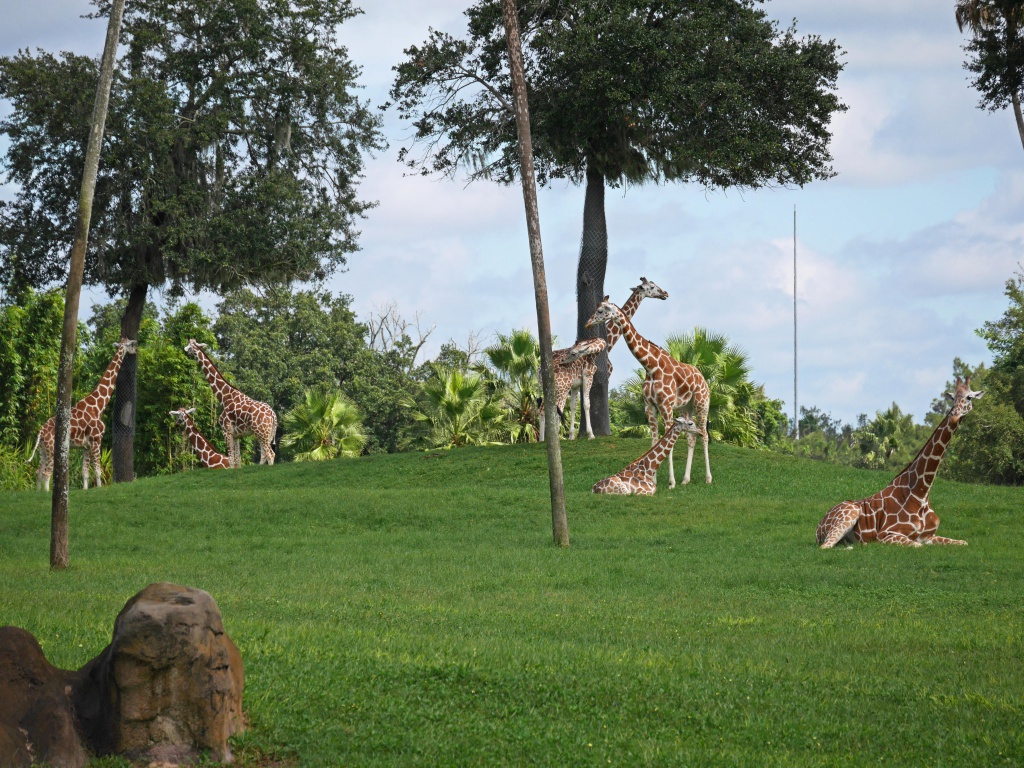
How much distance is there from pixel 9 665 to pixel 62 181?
28064mm

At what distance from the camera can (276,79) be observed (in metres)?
33.1

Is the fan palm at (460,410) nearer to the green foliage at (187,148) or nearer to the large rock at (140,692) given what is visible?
the green foliage at (187,148)

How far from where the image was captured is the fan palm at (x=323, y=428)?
37531 millimetres

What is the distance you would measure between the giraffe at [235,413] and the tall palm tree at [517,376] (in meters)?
6.64

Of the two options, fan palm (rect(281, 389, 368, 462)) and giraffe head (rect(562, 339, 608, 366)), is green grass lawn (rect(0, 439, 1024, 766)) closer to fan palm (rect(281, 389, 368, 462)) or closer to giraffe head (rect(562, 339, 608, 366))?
giraffe head (rect(562, 339, 608, 366))

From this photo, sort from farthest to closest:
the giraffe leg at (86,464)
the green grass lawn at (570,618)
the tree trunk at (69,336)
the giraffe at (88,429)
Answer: the giraffe leg at (86,464), the giraffe at (88,429), the tree trunk at (69,336), the green grass lawn at (570,618)

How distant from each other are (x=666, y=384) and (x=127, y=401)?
1641 centimetres

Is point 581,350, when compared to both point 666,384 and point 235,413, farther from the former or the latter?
point 235,413

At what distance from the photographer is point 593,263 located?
3288 centimetres

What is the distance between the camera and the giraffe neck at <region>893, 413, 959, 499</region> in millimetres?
17016

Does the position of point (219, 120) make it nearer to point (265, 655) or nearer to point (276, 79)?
point (276, 79)

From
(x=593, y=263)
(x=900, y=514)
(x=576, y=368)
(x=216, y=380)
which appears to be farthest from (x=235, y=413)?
(x=900, y=514)

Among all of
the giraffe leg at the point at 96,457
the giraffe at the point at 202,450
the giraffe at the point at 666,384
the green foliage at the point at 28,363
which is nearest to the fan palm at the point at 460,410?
the giraffe at the point at 202,450

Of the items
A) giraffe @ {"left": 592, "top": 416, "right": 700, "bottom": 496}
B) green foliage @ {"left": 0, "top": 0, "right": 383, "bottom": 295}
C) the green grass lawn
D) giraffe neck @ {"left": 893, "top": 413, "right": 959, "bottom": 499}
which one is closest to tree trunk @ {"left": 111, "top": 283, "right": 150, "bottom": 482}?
green foliage @ {"left": 0, "top": 0, "right": 383, "bottom": 295}
